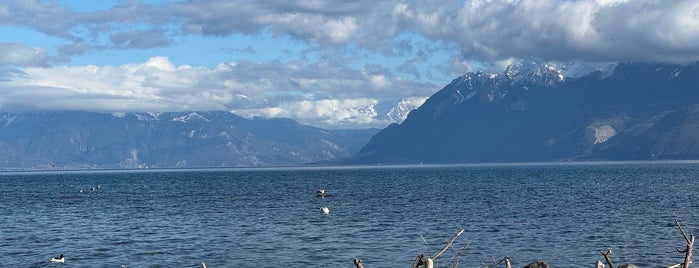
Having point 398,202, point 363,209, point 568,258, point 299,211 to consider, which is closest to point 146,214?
point 299,211

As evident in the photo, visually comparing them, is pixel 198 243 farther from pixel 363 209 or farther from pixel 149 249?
pixel 363 209

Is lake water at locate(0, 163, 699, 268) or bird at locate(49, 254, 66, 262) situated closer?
lake water at locate(0, 163, 699, 268)

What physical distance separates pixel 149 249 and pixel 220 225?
17.8 m

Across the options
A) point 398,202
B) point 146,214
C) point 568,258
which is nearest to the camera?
point 568,258

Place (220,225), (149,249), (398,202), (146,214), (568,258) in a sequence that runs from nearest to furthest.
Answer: (568,258) < (149,249) < (220,225) < (146,214) < (398,202)

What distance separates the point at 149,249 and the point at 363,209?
38358 mm

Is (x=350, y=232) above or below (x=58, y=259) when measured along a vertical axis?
above

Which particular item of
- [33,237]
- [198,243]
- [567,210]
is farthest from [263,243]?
[567,210]

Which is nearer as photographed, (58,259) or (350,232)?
(58,259)

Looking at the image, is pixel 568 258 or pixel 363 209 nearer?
pixel 568 258

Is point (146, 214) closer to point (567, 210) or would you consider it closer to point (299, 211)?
point (299, 211)

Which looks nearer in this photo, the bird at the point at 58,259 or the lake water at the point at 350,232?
the lake water at the point at 350,232

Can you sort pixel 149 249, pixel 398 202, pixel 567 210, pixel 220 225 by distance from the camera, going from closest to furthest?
pixel 149 249 < pixel 220 225 < pixel 567 210 < pixel 398 202

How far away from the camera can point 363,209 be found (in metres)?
91.9
